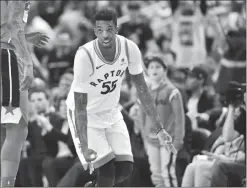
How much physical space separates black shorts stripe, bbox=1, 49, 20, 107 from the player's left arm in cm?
190

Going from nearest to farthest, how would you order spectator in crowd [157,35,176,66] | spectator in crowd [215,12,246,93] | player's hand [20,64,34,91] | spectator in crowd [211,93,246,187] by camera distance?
player's hand [20,64,34,91] < spectator in crowd [211,93,246,187] < spectator in crowd [215,12,246,93] < spectator in crowd [157,35,176,66]

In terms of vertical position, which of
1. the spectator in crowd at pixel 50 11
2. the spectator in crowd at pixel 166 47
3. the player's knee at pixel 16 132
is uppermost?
the spectator in crowd at pixel 50 11

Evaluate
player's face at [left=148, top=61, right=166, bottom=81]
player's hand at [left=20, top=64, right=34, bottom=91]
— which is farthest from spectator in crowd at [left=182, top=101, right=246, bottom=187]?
player's hand at [left=20, top=64, right=34, bottom=91]

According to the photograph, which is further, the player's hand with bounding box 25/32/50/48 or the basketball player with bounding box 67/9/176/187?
the player's hand with bounding box 25/32/50/48

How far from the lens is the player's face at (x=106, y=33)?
23.8 ft

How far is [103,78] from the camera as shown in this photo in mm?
7289

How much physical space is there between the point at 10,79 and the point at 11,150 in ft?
1.97

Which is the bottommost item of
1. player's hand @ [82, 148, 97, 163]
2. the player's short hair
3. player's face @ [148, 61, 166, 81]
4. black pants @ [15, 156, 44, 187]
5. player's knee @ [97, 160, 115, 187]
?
black pants @ [15, 156, 44, 187]

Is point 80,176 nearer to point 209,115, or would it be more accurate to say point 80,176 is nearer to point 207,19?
point 209,115

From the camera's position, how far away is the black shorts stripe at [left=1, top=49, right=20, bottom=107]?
23.6 feet

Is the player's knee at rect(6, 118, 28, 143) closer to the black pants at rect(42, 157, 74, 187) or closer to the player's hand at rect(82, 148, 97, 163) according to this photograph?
the player's hand at rect(82, 148, 97, 163)

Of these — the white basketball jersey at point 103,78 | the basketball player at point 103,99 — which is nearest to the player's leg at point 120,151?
the basketball player at point 103,99

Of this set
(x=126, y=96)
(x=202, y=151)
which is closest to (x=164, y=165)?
(x=202, y=151)

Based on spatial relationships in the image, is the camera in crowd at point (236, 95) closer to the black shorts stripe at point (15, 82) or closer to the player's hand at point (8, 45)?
the black shorts stripe at point (15, 82)
